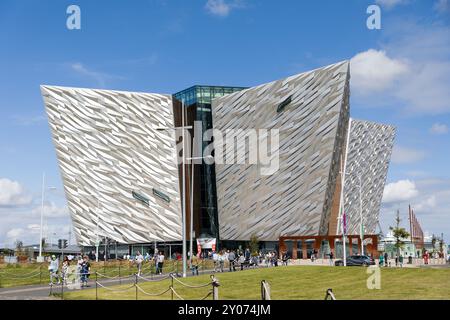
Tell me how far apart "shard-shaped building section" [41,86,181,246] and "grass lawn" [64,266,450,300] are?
43132 millimetres

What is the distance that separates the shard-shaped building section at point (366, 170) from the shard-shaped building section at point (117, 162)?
26.2 metres

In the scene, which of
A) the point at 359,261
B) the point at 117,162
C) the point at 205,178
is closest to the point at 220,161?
the point at 205,178

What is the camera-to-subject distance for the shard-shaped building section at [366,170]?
81.4 meters

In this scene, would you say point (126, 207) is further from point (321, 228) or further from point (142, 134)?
point (321, 228)

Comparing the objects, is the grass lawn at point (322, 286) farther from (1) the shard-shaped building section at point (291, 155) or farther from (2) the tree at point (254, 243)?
(2) the tree at point (254, 243)

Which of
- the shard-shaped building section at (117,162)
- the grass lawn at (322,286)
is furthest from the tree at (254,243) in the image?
the grass lawn at (322,286)

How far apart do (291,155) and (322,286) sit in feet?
138

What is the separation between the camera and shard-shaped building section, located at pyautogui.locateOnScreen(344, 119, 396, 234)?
81375 mm

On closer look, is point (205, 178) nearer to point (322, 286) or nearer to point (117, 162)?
point (117, 162)

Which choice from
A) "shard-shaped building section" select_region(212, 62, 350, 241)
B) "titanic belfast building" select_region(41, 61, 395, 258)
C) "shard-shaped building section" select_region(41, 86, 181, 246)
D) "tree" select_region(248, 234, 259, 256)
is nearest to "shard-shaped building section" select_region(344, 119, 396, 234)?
"titanic belfast building" select_region(41, 61, 395, 258)

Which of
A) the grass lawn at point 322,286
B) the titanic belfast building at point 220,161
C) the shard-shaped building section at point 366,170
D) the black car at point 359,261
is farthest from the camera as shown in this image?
the shard-shaped building section at point 366,170

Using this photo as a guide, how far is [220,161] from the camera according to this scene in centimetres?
7506

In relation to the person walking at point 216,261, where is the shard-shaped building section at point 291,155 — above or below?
above

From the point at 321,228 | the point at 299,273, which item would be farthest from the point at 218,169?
the point at 299,273
